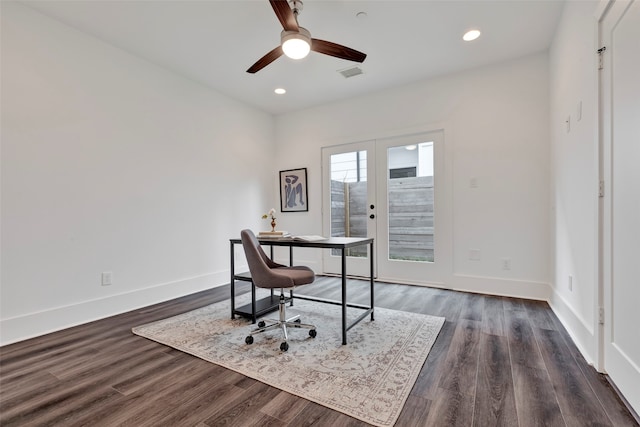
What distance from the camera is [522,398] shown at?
5.07 ft

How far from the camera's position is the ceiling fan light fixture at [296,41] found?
215 centimetres

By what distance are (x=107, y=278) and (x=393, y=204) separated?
354cm

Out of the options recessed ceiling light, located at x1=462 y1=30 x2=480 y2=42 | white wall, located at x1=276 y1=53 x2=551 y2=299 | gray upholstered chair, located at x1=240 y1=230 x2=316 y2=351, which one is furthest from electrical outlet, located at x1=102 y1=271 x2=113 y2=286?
recessed ceiling light, located at x1=462 y1=30 x2=480 y2=42

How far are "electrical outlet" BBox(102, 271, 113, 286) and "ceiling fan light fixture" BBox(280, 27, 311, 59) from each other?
275cm

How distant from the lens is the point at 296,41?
2164mm

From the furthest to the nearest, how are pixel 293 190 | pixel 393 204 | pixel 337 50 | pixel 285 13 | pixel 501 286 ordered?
pixel 293 190 → pixel 393 204 → pixel 501 286 → pixel 337 50 → pixel 285 13

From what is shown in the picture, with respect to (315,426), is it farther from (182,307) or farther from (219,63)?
(219,63)

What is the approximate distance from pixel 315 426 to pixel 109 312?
265 cm

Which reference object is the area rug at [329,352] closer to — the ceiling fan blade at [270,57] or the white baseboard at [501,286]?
the white baseboard at [501,286]

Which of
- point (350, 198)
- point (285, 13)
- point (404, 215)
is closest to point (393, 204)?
point (404, 215)

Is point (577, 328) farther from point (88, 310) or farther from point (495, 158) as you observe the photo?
point (88, 310)

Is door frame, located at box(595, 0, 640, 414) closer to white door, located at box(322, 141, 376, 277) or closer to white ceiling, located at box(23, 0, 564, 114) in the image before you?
white ceiling, located at box(23, 0, 564, 114)

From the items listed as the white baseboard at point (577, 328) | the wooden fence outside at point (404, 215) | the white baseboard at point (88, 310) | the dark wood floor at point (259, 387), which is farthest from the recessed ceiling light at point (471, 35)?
the white baseboard at point (88, 310)

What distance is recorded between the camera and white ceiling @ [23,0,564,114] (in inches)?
99.4
